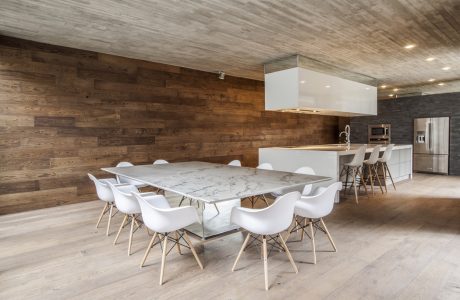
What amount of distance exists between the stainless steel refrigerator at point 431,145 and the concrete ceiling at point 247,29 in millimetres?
2820

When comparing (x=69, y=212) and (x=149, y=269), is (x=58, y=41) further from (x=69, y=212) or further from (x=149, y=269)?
(x=149, y=269)

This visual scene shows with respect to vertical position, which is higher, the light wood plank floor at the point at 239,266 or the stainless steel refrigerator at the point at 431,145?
the stainless steel refrigerator at the point at 431,145

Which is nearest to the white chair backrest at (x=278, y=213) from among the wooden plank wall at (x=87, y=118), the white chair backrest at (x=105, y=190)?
the white chair backrest at (x=105, y=190)

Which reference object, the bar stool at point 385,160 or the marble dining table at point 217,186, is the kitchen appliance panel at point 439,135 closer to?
the bar stool at point 385,160

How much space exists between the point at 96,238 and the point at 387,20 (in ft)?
14.8

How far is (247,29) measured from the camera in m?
4.05

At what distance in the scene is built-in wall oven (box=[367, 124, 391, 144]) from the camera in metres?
9.45

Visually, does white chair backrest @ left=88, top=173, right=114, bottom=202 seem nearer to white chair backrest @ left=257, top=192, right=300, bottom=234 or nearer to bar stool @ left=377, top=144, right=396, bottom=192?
white chair backrest @ left=257, top=192, right=300, bottom=234

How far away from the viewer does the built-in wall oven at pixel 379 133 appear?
31.0 ft

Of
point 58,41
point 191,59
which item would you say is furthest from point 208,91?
point 58,41

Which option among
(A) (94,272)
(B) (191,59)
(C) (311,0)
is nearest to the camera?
(A) (94,272)

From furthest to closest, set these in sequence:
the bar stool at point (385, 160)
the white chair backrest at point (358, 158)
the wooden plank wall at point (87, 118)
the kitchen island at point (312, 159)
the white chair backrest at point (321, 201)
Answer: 1. the bar stool at point (385, 160)
2. the white chair backrest at point (358, 158)
3. the kitchen island at point (312, 159)
4. the wooden plank wall at point (87, 118)
5. the white chair backrest at point (321, 201)

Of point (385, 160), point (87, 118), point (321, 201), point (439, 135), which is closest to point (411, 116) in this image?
point (439, 135)

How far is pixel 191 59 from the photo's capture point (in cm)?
565
